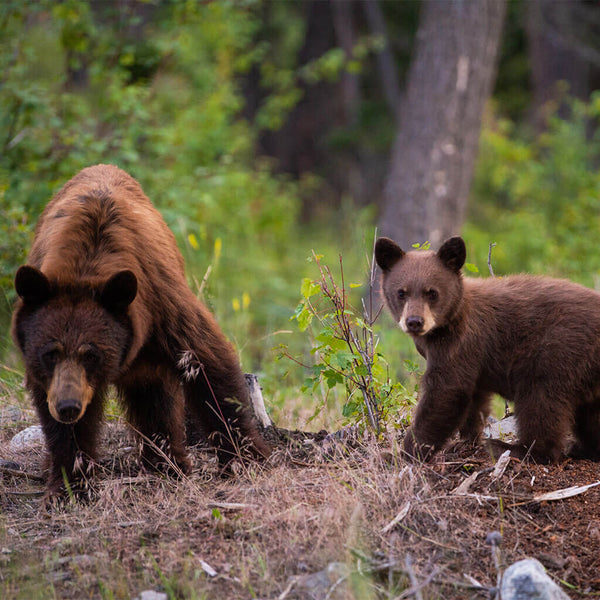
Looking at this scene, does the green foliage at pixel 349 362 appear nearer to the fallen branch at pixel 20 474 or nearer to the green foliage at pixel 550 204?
the fallen branch at pixel 20 474

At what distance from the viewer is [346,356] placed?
442cm

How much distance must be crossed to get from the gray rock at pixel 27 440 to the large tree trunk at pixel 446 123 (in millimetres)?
5895

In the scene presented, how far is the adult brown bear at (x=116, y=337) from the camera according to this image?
12.6 feet

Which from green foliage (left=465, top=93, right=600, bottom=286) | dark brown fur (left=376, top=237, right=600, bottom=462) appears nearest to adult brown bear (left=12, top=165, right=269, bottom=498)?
dark brown fur (left=376, top=237, right=600, bottom=462)

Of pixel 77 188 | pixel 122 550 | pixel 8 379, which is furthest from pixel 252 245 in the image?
pixel 122 550

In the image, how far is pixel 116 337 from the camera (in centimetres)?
393

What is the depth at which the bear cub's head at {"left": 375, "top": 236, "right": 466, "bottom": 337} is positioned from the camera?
4.25 meters

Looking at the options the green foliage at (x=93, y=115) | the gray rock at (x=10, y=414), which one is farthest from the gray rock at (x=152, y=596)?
the green foliage at (x=93, y=115)

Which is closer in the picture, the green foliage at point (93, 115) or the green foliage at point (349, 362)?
the green foliage at point (349, 362)

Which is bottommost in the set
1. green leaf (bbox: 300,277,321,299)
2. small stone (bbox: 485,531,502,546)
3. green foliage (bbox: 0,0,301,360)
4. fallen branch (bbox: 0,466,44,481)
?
fallen branch (bbox: 0,466,44,481)

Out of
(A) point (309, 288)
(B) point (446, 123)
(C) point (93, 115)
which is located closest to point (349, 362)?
(A) point (309, 288)

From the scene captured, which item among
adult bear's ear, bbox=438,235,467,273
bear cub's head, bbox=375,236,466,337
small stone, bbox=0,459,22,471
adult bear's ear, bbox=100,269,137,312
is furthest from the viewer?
small stone, bbox=0,459,22,471

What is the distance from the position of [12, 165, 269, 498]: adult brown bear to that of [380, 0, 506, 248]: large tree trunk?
18.9 ft

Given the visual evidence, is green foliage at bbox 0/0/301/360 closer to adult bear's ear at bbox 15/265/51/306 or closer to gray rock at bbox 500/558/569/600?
adult bear's ear at bbox 15/265/51/306
